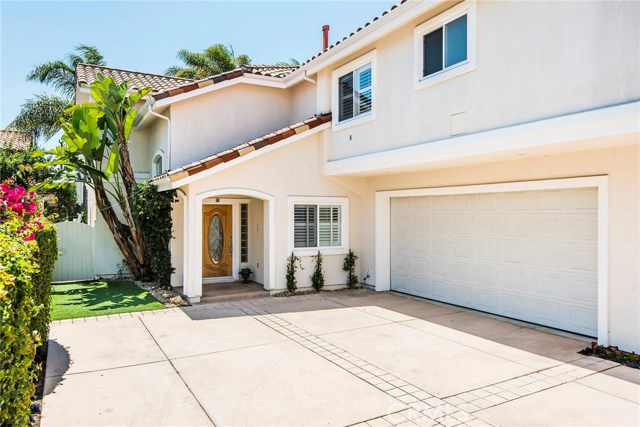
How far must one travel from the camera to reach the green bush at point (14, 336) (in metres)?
3.59

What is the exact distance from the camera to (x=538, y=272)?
9.68m

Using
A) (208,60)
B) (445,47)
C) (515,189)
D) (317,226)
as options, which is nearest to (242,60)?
(208,60)

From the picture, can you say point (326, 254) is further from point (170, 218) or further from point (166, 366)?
point (166, 366)

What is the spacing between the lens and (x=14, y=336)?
3.98m

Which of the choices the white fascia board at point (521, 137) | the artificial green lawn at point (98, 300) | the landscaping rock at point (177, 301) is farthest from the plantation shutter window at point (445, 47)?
the artificial green lawn at point (98, 300)

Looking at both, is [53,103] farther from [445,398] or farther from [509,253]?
[445,398]

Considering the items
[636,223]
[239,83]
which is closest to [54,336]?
[239,83]

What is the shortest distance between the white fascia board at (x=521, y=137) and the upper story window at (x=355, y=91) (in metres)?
1.55

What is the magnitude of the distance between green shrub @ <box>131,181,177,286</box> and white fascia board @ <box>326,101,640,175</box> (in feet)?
21.4

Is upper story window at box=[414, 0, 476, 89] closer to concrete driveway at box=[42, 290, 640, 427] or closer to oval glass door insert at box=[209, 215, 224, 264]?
concrete driveway at box=[42, 290, 640, 427]

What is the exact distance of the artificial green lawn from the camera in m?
11.0

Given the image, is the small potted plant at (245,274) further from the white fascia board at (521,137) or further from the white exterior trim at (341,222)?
the white fascia board at (521,137)

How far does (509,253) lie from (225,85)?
35.2 feet

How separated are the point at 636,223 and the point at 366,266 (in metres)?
8.27
